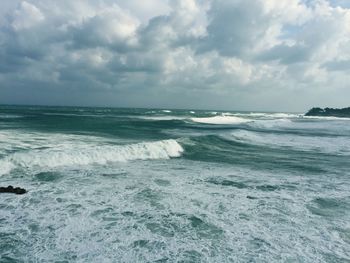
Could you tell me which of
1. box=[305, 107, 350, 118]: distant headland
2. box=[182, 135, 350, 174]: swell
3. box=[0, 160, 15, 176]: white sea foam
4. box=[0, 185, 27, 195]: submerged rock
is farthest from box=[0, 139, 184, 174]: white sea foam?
box=[305, 107, 350, 118]: distant headland

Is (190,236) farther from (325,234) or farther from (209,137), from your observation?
(209,137)

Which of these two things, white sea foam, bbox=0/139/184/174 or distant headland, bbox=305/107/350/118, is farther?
distant headland, bbox=305/107/350/118

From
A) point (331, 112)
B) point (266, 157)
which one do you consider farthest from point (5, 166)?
point (331, 112)

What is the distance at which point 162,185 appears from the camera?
11.7 m

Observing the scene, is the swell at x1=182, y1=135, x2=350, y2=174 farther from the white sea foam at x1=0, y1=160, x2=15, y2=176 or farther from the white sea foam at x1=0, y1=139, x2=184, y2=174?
the white sea foam at x1=0, y1=160, x2=15, y2=176

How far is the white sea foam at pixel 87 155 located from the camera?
14.3 metres

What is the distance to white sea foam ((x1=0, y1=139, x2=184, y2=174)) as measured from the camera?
1430 cm

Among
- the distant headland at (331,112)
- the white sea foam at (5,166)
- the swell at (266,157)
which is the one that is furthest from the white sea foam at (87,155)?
the distant headland at (331,112)

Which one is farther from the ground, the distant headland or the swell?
the distant headland

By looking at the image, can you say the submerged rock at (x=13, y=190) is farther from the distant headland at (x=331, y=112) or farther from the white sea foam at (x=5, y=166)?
the distant headland at (x=331, y=112)

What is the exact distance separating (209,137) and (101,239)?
21.3m

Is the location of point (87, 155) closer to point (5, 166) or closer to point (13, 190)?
point (5, 166)

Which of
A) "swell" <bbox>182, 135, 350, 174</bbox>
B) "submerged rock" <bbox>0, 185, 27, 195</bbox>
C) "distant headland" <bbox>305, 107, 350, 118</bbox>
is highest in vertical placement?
"distant headland" <bbox>305, 107, 350, 118</bbox>

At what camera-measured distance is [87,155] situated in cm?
1620
